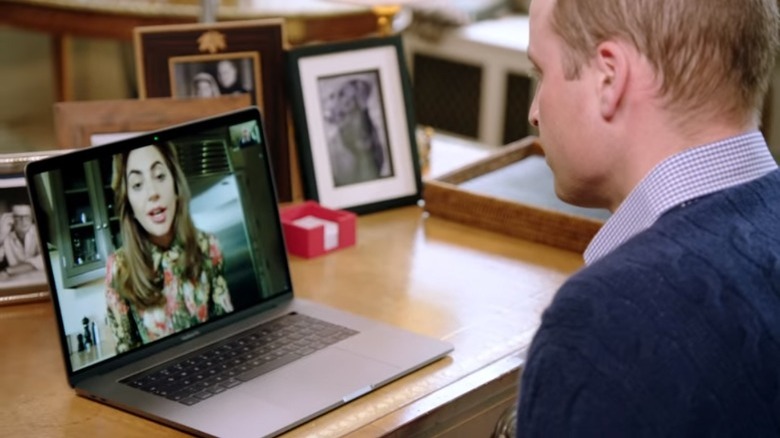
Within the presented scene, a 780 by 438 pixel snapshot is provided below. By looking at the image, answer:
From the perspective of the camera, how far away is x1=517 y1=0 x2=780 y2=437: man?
1.10 m

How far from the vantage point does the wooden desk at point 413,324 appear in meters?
1.51

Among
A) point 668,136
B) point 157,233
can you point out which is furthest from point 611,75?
point 157,233

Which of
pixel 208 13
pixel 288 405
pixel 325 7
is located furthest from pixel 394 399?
pixel 325 7

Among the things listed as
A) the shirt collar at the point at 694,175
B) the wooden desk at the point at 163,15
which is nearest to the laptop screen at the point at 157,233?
the shirt collar at the point at 694,175

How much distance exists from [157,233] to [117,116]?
325mm

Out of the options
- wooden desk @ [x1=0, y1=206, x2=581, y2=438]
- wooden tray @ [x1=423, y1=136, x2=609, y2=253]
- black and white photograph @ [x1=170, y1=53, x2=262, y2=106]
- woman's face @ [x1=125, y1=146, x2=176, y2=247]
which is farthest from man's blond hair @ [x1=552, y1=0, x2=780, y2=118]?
black and white photograph @ [x1=170, y1=53, x2=262, y2=106]

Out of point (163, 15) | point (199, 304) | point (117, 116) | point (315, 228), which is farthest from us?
point (163, 15)

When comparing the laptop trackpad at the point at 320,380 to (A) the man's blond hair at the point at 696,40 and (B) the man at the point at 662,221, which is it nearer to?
(B) the man at the point at 662,221

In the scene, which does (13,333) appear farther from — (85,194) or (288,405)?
(288,405)

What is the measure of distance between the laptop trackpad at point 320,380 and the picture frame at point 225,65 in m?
0.56

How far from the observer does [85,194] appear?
5.14 feet

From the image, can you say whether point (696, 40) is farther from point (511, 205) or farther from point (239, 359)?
point (511, 205)

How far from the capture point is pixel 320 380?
1.59m

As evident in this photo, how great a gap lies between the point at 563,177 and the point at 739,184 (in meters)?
0.19
